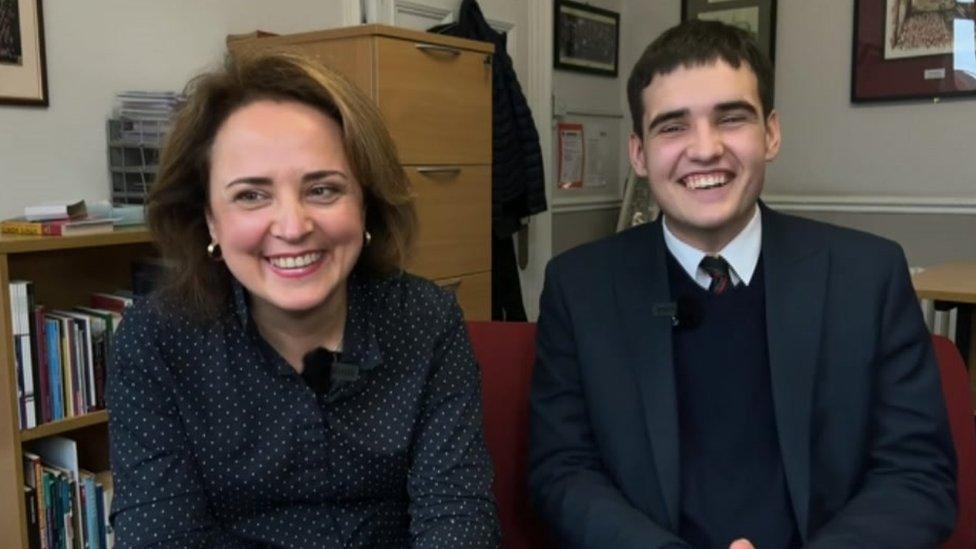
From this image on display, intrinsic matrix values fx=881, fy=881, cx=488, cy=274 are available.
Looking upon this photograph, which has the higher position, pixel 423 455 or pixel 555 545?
pixel 423 455

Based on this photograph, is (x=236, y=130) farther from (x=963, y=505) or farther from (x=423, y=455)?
(x=963, y=505)

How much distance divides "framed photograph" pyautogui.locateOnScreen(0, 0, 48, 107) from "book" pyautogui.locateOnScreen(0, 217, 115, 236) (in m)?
0.34

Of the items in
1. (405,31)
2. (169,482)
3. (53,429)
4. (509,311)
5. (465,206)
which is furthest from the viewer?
(509,311)

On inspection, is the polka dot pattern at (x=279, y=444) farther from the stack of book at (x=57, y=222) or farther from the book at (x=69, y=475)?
the book at (x=69, y=475)

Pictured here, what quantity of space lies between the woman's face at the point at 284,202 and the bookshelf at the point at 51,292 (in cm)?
55

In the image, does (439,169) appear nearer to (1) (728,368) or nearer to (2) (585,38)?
(1) (728,368)

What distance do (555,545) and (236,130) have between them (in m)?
0.75

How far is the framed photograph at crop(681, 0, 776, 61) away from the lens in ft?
12.8

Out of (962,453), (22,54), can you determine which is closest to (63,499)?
(22,54)

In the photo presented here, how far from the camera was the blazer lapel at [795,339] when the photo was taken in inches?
47.3

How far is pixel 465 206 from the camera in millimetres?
2828

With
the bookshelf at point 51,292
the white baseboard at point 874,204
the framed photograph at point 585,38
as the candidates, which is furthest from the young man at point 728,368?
the framed photograph at point 585,38

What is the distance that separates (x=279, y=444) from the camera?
45.9 inches

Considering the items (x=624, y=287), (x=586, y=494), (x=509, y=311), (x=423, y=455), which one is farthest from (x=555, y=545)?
(x=509, y=311)
